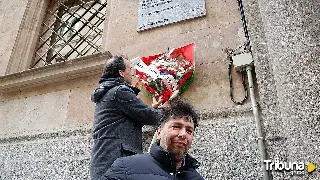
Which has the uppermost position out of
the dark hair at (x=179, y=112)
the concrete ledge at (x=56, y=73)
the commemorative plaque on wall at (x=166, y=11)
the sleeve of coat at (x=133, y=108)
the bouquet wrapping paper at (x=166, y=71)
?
the commemorative plaque on wall at (x=166, y=11)

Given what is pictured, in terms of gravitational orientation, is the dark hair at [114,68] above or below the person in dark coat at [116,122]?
above

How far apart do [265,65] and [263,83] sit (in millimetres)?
219

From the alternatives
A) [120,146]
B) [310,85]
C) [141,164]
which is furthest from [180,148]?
[310,85]

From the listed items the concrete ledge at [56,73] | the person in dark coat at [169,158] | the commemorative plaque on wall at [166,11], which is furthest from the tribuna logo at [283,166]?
the concrete ledge at [56,73]

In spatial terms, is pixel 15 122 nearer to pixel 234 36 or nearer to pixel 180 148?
pixel 234 36

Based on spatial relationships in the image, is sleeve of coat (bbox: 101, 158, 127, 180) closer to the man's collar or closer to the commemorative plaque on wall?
the man's collar

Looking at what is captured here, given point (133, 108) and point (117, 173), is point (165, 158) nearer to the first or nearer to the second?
point (117, 173)

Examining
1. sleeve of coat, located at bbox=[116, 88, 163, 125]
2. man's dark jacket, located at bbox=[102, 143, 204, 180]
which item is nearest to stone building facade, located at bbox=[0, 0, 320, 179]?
sleeve of coat, located at bbox=[116, 88, 163, 125]

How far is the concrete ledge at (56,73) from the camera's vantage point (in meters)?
5.57

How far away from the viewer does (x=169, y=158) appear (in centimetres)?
236

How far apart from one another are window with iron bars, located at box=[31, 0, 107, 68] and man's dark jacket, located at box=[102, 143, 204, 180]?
430 centimetres

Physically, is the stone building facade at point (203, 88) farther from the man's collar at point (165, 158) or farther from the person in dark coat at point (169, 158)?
the man's collar at point (165, 158)

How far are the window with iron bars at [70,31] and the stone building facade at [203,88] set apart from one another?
9 cm

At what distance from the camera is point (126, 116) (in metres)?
3.29
